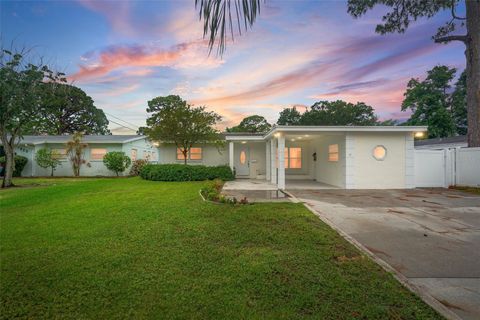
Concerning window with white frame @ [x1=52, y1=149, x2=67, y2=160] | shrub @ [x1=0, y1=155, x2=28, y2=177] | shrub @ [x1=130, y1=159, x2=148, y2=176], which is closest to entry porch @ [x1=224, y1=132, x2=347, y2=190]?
shrub @ [x1=130, y1=159, x2=148, y2=176]

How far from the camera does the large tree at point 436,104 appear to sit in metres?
26.5

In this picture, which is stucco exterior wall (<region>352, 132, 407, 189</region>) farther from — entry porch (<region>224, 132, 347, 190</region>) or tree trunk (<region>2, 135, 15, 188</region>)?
tree trunk (<region>2, 135, 15, 188</region>)

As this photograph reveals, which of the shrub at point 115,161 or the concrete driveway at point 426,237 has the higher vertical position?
the shrub at point 115,161

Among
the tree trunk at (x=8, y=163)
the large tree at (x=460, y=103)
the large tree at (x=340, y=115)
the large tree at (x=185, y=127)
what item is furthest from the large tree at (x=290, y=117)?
the tree trunk at (x=8, y=163)

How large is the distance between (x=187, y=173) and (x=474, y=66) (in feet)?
52.2

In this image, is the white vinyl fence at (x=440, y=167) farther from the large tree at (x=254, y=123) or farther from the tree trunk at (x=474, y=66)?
the large tree at (x=254, y=123)

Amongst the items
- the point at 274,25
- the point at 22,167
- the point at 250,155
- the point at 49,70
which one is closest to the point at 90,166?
the point at 22,167

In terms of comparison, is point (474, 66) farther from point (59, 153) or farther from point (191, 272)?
point (59, 153)

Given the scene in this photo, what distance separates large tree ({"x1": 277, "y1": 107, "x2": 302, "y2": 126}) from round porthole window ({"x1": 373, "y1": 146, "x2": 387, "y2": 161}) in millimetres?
31886

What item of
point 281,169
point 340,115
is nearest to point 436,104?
point 340,115

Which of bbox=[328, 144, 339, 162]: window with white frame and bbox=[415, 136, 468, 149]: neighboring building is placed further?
bbox=[415, 136, 468, 149]: neighboring building

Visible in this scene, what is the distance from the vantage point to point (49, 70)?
45.2 ft

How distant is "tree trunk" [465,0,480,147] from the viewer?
37.3 feet

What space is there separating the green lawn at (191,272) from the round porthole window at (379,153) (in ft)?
25.2
